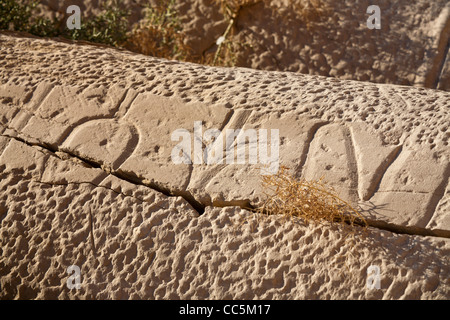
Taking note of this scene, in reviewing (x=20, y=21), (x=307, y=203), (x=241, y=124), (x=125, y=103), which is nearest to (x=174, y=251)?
(x=307, y=203)

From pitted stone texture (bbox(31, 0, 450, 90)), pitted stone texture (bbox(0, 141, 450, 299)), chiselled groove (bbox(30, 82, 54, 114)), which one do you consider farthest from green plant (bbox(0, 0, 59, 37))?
pitted stone texture (bbox(0, 141, 450, 299))

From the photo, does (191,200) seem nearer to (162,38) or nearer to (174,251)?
(174,251)

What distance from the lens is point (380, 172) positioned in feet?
7.95

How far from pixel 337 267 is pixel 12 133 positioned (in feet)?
5.71

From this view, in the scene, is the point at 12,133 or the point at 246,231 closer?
the point at 246,231

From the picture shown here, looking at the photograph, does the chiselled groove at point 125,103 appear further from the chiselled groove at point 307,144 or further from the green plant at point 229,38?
the green plant at point 229,38

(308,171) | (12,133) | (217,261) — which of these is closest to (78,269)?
(217,261)

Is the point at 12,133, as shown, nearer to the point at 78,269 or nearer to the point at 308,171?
the point at 78,269

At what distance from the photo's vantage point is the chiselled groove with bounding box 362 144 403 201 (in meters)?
2.37

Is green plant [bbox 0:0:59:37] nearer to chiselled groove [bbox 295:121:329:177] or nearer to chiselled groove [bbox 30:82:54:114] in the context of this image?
chiselled groove [bbox 30:82:54:114]

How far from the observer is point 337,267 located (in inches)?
85.7

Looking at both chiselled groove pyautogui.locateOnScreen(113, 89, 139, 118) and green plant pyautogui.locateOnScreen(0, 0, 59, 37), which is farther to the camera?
green plant pyautogui.locateOnScreen(0, 0, 59, 37)

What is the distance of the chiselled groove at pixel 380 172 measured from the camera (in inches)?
93.4
